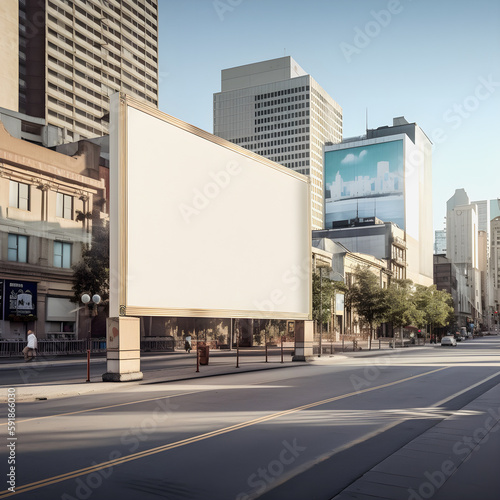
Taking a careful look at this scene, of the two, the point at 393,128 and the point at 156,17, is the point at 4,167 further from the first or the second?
the point at 393,128

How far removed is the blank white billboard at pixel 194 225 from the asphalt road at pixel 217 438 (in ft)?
17.0

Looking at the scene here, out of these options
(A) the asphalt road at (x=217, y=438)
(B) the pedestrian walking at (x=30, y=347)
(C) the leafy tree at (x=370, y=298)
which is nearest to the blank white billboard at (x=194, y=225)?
(A) the asphalt road at (x=217, y=438)

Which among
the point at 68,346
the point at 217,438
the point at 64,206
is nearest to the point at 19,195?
the point at 64,206

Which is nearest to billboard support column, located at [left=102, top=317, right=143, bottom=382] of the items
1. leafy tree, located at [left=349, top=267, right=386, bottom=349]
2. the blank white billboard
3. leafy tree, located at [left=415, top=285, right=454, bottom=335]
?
the blank white billboard

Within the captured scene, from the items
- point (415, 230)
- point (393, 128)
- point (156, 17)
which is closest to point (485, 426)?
point (156, 17)

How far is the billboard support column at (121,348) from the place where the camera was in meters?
21.2

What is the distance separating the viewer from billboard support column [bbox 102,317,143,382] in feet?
69.6

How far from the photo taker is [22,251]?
45.2 metres

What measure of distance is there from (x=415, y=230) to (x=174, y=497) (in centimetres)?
18165

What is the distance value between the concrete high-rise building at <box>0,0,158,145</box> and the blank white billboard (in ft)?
212

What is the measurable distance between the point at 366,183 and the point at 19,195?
14098 cm

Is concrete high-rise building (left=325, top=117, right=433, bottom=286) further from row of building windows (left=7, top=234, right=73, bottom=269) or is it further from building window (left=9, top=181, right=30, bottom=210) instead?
building window (left=9, top=181, right=30, bottom=210)

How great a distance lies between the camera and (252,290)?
29000 millimetres

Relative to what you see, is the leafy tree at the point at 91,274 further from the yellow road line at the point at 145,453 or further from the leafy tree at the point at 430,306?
the leafy tree at the point at 430,306
